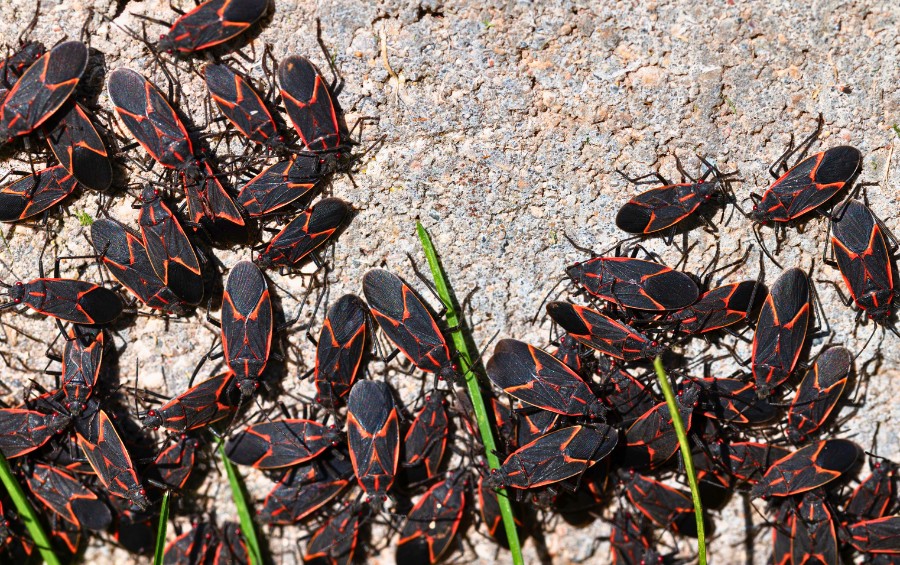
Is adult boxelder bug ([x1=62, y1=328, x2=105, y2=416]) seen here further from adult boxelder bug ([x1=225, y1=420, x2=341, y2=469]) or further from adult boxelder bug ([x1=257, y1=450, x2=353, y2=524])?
adult boxelder bug ([x1=257, y1=450, x2=353, y2=524])

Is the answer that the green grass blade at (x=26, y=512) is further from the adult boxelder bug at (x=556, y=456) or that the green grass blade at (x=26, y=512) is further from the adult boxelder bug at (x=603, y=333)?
the adult boxelder bug at (x=603, y=333)

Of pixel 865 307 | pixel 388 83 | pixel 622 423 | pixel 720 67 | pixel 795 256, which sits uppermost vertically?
pixel 388 83

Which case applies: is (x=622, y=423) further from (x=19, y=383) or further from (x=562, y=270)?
(x=19, y=383)

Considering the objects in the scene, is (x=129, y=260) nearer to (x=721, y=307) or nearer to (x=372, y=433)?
(x=372, y=433)

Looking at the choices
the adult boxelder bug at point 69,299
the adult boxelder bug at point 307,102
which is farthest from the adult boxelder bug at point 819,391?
the adult boxelder bug at point 69,299

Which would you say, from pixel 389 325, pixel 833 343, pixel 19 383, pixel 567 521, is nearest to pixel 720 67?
pixel 833 343

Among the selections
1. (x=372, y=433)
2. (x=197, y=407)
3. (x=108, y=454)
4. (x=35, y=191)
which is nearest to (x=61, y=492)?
(x=108, y=454)
